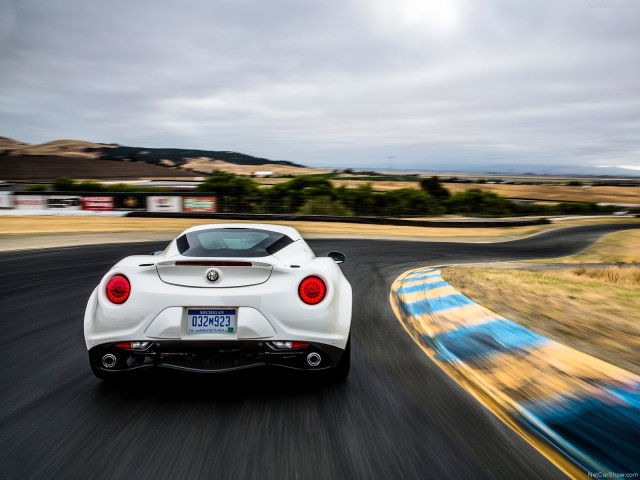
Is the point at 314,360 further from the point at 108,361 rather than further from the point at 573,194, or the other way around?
the point at 573,194

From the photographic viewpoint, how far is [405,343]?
510 centimetres

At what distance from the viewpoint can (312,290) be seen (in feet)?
11.6

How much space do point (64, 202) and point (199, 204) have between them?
7963 millimetres

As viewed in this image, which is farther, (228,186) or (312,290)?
(228,186)

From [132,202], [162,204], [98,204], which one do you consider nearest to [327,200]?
[162,204]

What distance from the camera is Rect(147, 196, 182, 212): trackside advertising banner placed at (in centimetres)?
3123

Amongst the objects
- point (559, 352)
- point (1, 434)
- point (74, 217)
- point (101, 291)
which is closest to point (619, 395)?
point (559, 352)

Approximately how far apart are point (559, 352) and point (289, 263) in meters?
2.64

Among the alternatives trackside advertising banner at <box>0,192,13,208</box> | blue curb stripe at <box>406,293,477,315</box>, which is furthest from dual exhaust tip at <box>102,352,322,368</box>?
trackside advertising banner at <box>0,192,13,208</box>

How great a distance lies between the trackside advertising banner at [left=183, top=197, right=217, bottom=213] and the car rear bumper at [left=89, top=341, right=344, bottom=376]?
2898 centimetres

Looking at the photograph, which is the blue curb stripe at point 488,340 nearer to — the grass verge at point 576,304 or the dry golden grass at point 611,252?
the grass verge at point 576,304

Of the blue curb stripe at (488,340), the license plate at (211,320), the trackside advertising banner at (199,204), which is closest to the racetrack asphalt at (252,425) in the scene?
the blue curb stripe at (488,340)

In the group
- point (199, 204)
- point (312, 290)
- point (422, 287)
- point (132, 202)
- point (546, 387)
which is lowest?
point (199, 204)

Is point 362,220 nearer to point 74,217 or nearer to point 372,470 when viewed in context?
point 74,217
